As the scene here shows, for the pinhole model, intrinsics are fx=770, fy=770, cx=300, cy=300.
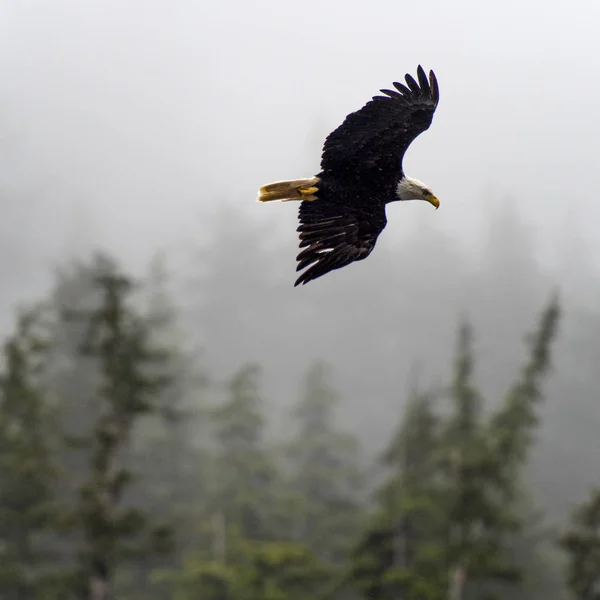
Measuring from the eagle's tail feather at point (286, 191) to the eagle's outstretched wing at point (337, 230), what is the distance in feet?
0.41

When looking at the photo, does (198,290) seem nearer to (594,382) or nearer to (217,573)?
(594,382)

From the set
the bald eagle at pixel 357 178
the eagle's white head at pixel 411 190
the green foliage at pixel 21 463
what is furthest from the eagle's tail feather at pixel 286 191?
the green foliage at pixel 21 463

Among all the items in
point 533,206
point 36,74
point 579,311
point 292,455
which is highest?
point 36,74

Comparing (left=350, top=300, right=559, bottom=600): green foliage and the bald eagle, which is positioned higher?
the bald eagle

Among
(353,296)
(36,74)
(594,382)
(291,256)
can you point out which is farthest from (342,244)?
(36,74)

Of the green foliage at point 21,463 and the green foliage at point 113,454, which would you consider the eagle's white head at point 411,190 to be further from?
the green foliage at point 21,463

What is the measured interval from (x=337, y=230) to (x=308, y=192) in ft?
1.47

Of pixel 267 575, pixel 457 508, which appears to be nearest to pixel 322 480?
pixel 267 575

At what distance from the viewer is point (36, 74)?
158 m

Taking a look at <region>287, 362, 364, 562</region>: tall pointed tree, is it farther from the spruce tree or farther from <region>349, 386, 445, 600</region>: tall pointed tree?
the spruce tree

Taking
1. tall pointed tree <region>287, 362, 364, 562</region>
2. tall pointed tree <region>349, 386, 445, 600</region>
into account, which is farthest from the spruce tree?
tall pointed tree <region>287, 362, 364, 562</region>

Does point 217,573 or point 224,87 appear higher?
point 224,87

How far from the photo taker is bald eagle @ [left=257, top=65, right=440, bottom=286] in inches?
268

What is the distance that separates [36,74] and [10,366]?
522 feet
